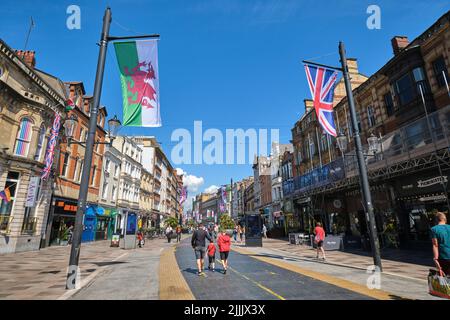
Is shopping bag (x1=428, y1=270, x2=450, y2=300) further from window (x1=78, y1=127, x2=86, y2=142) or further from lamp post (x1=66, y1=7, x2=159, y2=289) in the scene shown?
window (x1=78, y1=127, x2=86, y2=142)

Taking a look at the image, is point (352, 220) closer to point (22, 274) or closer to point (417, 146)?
point (417, 146)

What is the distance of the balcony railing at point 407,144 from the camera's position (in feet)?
41.5

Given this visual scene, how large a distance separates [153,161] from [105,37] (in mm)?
45502

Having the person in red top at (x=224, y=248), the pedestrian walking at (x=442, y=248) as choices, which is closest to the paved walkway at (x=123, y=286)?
the person in red top at (x=224, y=248)

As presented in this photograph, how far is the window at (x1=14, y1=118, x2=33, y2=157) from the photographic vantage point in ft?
56.2

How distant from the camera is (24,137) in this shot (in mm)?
17469

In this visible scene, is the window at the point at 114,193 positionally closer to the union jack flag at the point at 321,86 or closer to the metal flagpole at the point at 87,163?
the metal flagpole at the point at 87,163

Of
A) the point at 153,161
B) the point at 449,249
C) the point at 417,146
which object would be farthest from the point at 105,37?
the point at 153,161

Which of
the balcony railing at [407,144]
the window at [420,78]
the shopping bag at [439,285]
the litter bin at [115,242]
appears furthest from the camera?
the litter bin at [115,242]

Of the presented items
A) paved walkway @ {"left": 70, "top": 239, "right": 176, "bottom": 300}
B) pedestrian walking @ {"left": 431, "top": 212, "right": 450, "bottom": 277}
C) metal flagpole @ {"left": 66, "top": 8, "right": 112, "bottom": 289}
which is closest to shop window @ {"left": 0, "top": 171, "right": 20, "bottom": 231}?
paved walkway @ {"left": 70, "top": 239, "right": 176, "bottom": 300}

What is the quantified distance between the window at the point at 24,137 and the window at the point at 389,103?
25600 millimetres

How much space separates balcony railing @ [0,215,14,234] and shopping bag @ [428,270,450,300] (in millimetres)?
20790
